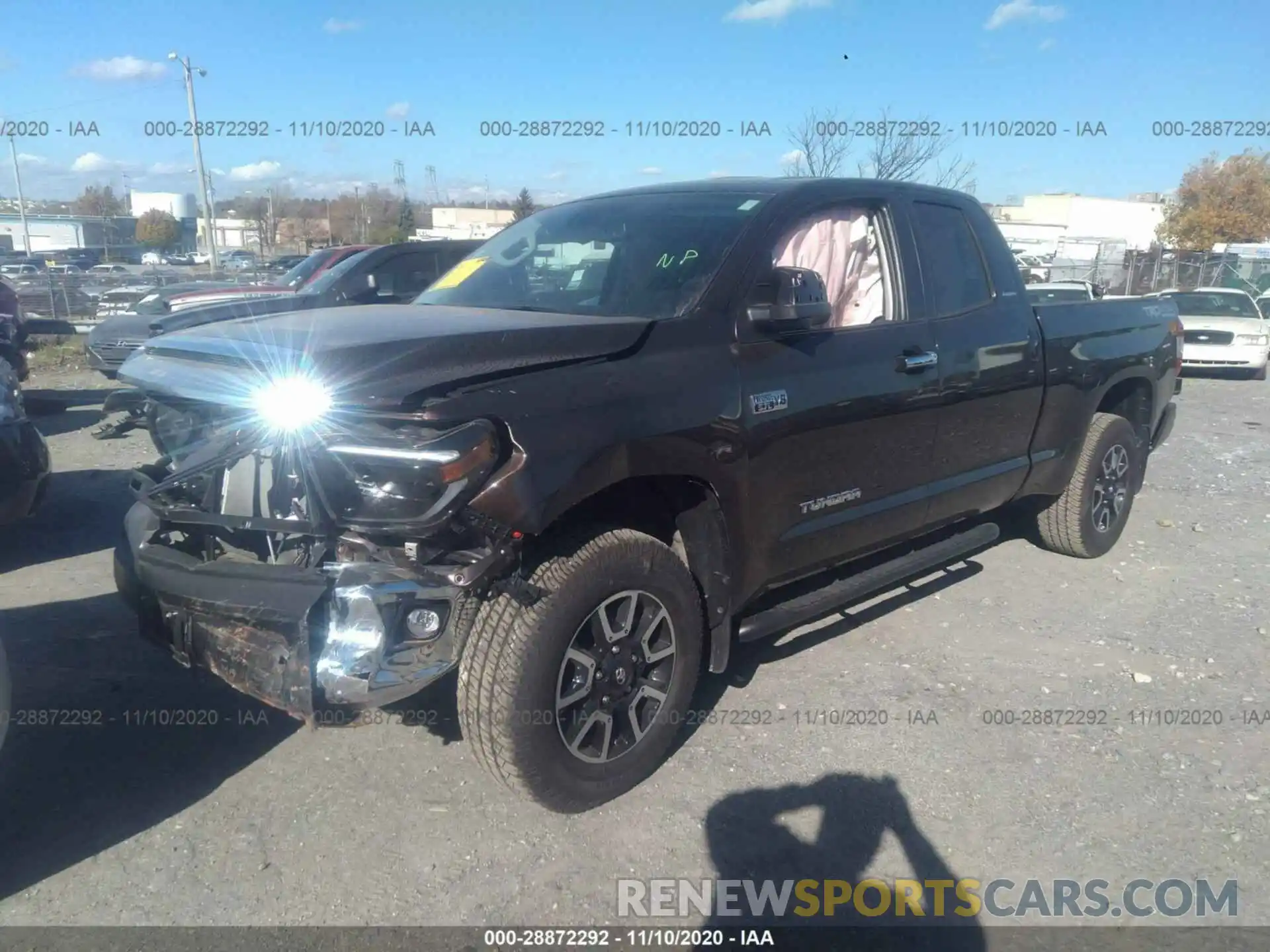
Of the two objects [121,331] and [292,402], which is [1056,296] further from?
[121,331]

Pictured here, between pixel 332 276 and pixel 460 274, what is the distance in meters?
6.25

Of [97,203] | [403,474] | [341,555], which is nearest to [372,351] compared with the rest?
[403,474]

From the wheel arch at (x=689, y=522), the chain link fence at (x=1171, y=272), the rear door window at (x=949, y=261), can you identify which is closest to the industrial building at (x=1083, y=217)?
the chain link fence at (x=1171, y=272)

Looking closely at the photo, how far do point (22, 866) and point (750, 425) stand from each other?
2656 millimetres

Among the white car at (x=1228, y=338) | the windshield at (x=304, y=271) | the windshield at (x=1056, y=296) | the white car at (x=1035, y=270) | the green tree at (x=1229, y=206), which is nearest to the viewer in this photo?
the windshield at (x=1056, y=296)

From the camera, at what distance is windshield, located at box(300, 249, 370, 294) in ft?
32.4

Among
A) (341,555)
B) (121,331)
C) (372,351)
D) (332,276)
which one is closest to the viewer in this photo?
(372,351)

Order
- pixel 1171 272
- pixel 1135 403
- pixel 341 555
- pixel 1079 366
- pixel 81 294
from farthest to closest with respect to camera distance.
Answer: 1. pixel 1171 272
2. pixel 81 294
3. pixel 1135 403
4. pixel 1079 366
5. pixel 341 555

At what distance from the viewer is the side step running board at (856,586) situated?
367cm

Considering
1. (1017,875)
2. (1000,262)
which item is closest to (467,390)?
(1017,875)

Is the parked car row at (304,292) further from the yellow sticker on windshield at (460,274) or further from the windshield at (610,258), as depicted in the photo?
the windshield at (610,258)

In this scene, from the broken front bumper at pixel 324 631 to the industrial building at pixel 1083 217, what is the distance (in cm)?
5853

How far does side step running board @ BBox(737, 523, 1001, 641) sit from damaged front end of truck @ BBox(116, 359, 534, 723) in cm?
118

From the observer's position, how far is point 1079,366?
525 cm
